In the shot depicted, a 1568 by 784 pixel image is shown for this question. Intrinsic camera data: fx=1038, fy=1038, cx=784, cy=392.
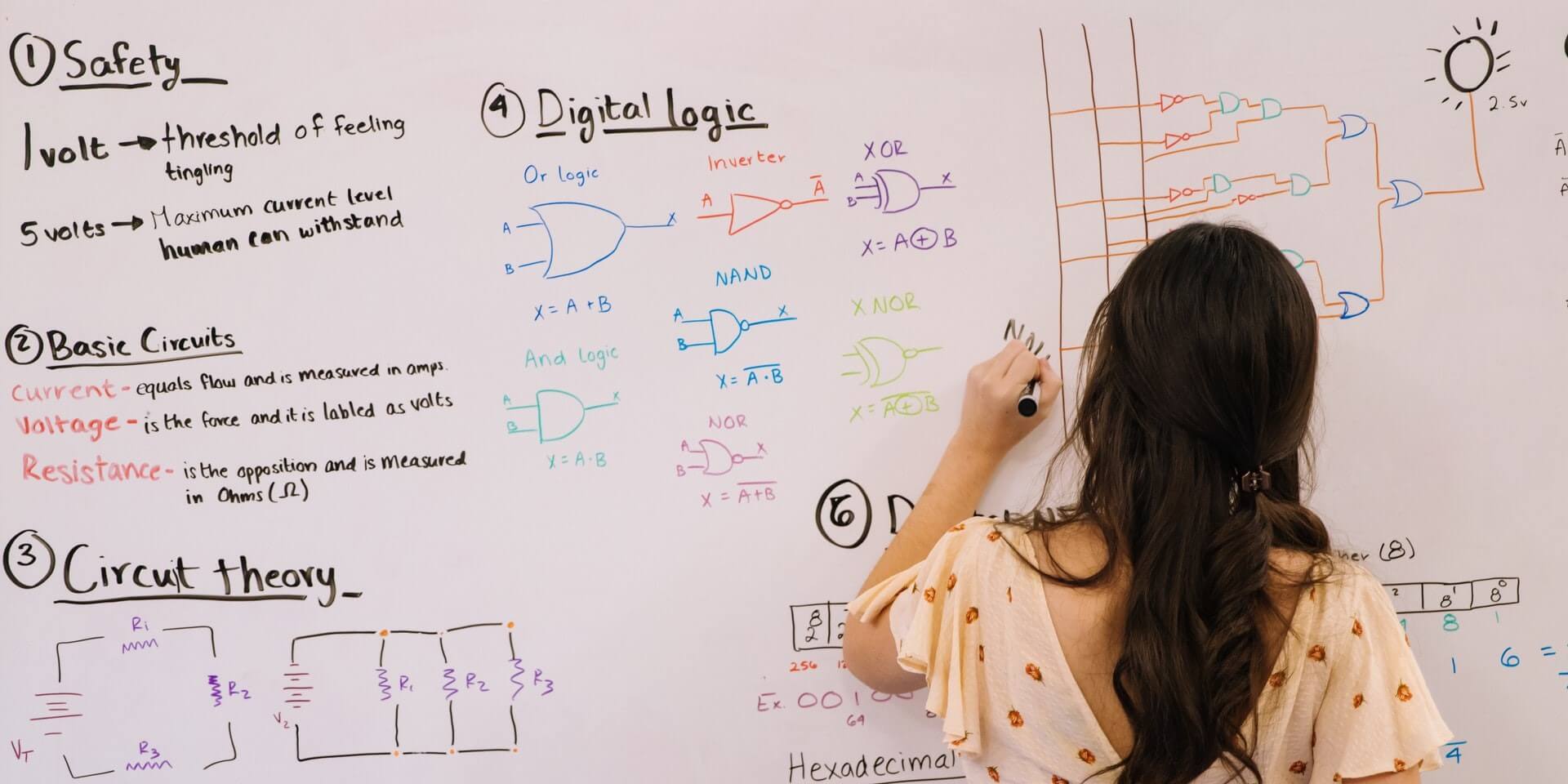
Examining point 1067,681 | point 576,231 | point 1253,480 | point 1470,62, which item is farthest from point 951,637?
point 1470,62

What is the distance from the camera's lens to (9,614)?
1683mm

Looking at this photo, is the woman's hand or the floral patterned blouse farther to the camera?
the woman's hand

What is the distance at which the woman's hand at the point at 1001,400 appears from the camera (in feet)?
5.30

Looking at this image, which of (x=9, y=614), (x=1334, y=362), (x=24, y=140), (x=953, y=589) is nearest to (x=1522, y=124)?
(x=1334, y=362)

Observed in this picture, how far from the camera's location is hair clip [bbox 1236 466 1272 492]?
1176mm

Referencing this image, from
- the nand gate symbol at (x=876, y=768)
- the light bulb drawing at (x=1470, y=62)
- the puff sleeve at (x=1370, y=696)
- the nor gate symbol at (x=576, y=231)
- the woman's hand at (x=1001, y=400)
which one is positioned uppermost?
the light bulb drawing at (x=1470, y=62)

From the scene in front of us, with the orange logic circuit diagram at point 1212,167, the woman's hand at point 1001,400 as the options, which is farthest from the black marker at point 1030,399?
the orange logic circuit diagram at point 1212,167

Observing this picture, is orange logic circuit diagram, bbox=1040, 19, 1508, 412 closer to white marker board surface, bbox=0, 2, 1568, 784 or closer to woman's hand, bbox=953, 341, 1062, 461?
white marker board surface, bbox=0, 2, 1568, 784

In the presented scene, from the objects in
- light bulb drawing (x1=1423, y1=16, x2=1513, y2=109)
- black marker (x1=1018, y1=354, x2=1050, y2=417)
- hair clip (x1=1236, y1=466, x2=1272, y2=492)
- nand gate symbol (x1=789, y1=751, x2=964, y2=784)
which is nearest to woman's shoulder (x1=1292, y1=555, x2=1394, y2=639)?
hair clip (x1=1236, y1=466, x2=1272, y2=492)

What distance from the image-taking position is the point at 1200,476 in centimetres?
116

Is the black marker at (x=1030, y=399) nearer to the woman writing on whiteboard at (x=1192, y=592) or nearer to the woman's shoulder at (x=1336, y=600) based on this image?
the woman writing on whiteboard at (x=1192, y=592)

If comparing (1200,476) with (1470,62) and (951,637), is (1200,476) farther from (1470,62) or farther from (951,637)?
(1470,62)

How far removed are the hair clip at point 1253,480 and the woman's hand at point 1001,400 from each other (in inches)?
18.5

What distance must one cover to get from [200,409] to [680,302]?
794 millimetres
